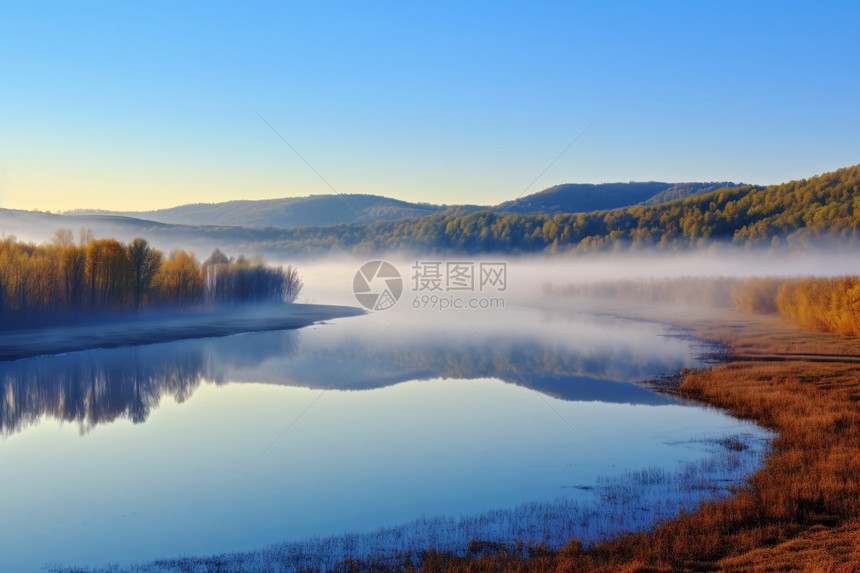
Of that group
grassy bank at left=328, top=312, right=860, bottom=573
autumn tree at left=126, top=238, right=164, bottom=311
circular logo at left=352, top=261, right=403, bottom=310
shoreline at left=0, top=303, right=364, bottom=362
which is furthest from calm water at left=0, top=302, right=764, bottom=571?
circular logo at left=352, top=261, right=403, bottom=310

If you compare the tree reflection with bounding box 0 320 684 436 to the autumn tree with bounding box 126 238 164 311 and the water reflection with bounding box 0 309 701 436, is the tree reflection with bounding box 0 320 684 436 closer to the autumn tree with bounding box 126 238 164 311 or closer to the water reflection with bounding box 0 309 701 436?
the water reflection with bounding box 0 309 701 436

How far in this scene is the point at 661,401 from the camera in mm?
22969

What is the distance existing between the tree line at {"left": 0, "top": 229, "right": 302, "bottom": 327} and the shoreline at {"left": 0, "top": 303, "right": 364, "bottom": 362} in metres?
1.32

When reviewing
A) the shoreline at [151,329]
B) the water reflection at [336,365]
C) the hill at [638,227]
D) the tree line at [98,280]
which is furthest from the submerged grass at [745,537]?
the hill at [638,227]

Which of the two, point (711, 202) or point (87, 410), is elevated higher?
point (711, 202)

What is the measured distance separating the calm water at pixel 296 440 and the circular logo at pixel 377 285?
147ft

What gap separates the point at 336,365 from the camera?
32031 mm

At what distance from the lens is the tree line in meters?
39.3

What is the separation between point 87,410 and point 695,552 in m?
19.6

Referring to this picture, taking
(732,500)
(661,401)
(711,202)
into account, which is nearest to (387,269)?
(711,202)

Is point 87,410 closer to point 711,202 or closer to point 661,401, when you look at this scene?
point 661,401

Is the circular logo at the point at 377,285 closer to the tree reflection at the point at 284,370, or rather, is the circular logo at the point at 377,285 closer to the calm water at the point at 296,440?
the tree reflection at the point at 284,370

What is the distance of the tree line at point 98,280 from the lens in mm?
39344

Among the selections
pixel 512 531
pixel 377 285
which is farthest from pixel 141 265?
pixel 377 285
